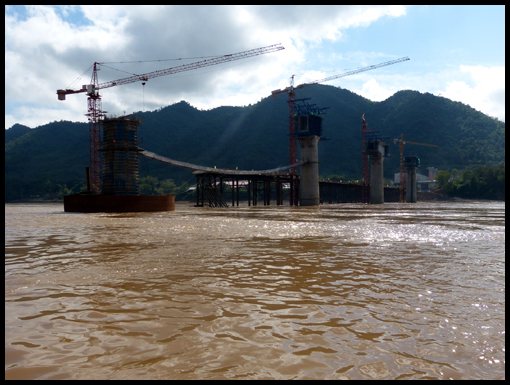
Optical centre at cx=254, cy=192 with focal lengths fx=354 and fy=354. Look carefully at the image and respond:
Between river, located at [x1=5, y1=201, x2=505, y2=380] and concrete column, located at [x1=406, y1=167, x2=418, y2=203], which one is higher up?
concrete column, located at [x1=406, y1=167, x2=418, y2=203]

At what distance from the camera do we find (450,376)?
3.90 metres

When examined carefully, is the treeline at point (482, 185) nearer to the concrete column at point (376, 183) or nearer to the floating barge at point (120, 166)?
the concrete column at point (376, 183)

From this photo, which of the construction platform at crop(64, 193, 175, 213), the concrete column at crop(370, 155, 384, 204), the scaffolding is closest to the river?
the construction platform at crop(64, 193, 175, 213)

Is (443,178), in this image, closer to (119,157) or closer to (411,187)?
(411,187)

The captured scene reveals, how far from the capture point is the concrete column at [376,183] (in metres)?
135

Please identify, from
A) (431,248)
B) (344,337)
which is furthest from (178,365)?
(431,248)

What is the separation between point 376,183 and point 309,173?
53392 millimetres

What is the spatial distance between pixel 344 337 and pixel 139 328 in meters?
2.98

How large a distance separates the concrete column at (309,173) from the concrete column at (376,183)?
49055 mm

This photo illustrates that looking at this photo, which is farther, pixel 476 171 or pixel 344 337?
pixel 476 171

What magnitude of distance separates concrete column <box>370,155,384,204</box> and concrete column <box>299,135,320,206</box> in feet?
161

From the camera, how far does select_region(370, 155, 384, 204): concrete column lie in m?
135

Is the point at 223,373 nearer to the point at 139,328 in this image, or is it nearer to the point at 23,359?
the point at 139,328

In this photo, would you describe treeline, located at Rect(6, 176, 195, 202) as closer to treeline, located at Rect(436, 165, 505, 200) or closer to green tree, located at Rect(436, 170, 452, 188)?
treeline, located at Rect(436, 165, 505, 200)
